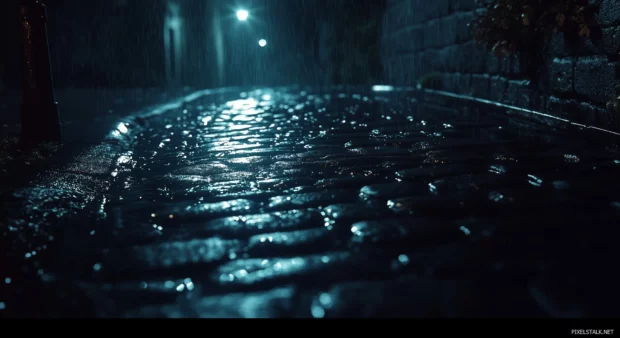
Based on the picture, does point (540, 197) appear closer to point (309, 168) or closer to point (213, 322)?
point (309, 168)

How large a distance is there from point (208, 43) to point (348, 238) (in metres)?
20.1

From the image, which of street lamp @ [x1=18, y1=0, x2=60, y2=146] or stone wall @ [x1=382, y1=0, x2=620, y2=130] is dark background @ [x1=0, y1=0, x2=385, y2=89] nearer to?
stone wall @ [x1=382, y1=0, x2=620, y2=130]

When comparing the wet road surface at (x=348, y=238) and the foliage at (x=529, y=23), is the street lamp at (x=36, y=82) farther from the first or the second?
the foliage at (x=529, y=23)

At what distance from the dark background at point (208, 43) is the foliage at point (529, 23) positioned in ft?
29.7

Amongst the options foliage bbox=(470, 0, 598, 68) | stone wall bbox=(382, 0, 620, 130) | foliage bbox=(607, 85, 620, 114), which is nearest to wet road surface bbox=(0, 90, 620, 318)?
foliage bbox=(607, 85, 620, 114)

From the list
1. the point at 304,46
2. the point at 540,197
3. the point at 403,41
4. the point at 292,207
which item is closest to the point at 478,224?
the point at 540,197

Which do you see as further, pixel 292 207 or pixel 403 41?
pixel 403 41

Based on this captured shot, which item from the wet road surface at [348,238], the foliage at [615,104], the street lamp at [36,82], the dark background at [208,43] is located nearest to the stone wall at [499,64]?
the foliage at [615,104]

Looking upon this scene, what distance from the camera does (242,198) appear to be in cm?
Answer: 266

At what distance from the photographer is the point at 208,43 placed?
68.4 feet

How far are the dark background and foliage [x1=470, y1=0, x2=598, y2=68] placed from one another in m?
9.04

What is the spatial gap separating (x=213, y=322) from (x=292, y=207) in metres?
1.11

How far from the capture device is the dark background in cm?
1199

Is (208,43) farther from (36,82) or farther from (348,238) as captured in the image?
(348,238)
